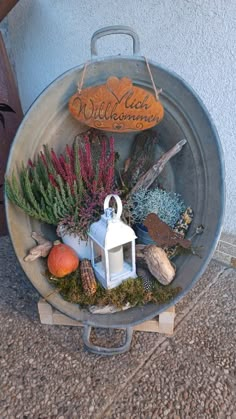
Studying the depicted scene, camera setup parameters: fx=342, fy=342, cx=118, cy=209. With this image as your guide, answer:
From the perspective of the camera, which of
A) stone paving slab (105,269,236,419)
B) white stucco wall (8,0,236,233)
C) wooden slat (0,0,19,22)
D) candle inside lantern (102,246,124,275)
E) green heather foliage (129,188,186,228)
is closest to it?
stone paving slab (105,269,236,419)

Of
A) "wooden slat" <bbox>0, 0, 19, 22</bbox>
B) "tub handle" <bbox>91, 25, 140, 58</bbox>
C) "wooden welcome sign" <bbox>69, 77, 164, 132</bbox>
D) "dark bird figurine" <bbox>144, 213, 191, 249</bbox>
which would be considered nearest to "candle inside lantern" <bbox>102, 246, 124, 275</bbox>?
"dark bird figurine" <bbox>144, 213, 191, 249</bbox>

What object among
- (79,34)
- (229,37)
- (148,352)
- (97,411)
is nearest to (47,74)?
(79,34)

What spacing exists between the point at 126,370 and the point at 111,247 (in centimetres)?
39

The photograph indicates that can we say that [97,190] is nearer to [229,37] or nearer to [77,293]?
[77,293]

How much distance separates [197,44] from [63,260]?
98cm

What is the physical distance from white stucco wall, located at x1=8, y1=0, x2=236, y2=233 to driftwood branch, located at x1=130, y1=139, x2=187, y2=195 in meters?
0.41

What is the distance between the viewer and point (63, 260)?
3.67 feet

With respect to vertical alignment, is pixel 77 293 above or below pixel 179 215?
below

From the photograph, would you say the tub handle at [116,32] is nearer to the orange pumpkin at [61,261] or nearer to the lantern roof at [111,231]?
the lantern roof at [111,231]

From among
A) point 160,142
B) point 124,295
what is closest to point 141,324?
point 124,295

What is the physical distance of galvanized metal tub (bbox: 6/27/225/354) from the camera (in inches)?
39.6

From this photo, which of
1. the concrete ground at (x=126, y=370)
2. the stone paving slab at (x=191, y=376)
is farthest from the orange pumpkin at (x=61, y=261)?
the stone paving slab at (x=191, y=376)

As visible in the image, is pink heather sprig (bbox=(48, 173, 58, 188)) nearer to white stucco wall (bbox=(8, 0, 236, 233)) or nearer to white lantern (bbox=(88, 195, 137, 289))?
white lantern (bbox=(88, 195, 137, 289))

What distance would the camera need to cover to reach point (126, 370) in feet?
3.46
